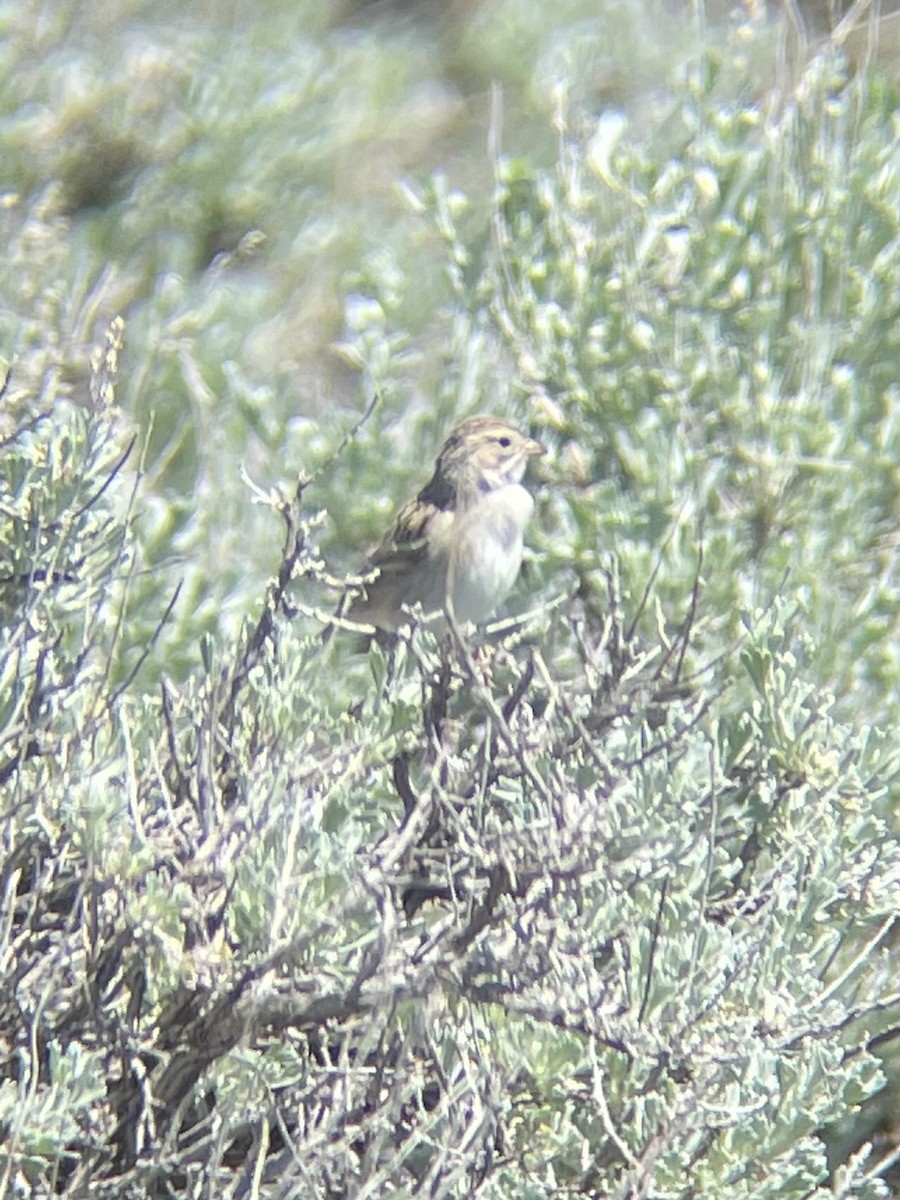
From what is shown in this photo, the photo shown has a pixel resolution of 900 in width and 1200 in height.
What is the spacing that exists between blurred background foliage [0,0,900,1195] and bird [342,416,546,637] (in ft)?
0.74

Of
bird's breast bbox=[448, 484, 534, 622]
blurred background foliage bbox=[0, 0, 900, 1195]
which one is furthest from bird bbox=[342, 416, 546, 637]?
blurred background foliage bbox=[0, 0, 900, 1195]

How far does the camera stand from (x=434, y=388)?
634 centimetres

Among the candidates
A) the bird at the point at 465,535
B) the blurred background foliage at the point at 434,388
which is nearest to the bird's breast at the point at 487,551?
the bird at the point at 465,535

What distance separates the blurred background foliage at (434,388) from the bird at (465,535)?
0.74 feet

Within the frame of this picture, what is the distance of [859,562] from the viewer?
17.9 feet

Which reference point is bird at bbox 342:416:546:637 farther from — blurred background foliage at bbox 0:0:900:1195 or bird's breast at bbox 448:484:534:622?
blurred background foliage at bbox 0:0:900:1195

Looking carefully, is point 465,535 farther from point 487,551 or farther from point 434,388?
point 434,388

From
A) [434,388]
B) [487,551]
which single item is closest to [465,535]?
[487,551]

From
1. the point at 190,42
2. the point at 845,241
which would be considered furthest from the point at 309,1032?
the point at 190,42

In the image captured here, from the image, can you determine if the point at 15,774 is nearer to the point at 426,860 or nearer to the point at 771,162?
the point at 426,860

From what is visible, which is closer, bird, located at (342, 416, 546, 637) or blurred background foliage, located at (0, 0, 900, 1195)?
blurred background foliage, located at (0, 0, 900, 1195)

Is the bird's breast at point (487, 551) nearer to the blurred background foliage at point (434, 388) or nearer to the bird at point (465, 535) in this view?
the bird at point (465, 535)

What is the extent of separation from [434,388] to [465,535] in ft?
4.83

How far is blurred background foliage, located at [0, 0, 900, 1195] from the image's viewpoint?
3.54m
